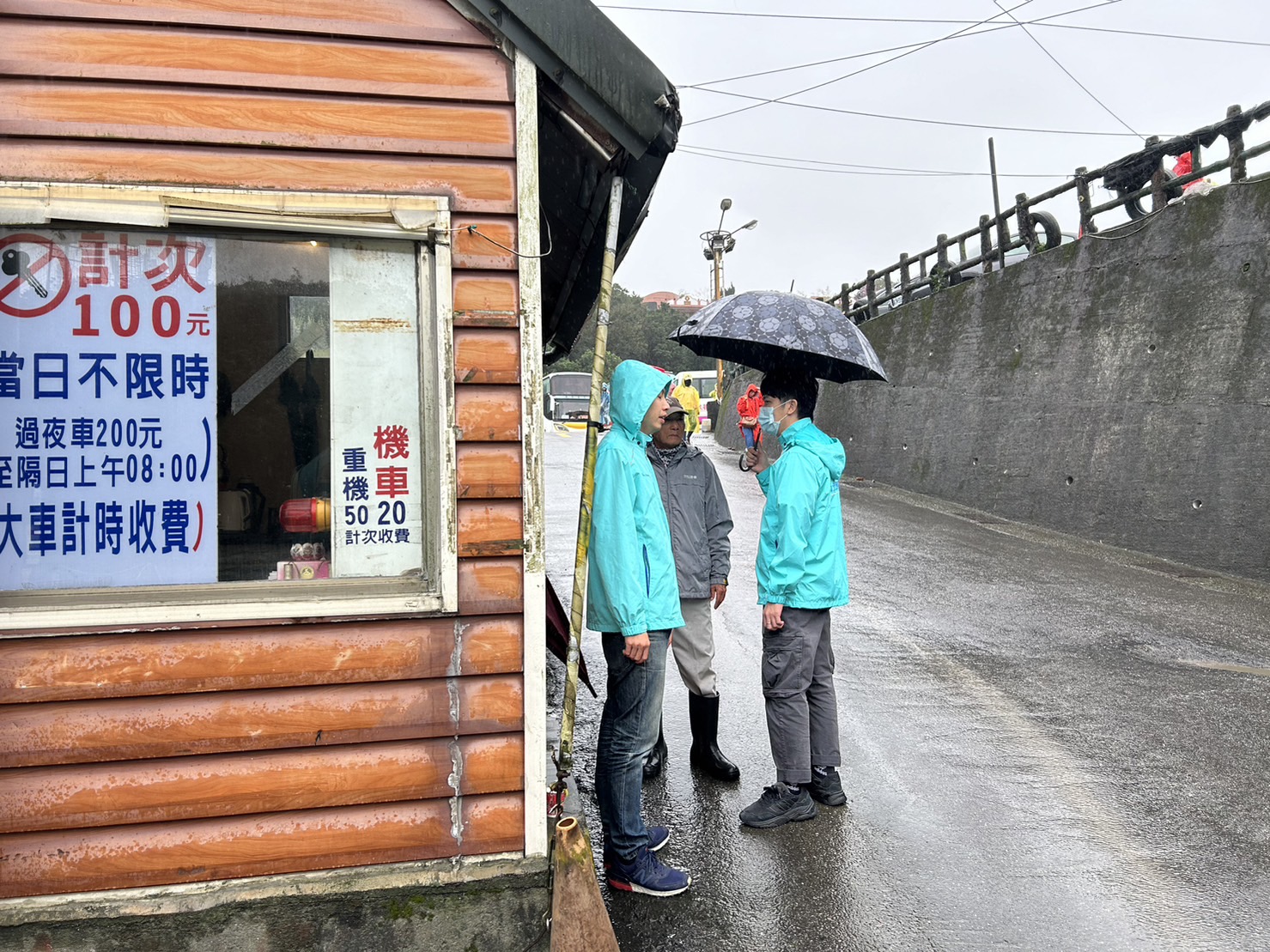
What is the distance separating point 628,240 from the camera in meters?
4.18

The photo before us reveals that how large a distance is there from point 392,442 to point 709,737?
2544 millimetres

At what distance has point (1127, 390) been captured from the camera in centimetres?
1226

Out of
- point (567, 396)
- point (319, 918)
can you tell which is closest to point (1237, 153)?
point (319, 918)

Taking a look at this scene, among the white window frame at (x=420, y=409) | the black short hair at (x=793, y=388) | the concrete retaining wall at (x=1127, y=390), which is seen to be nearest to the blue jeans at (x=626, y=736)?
the white window frame at (x=420, y=409)

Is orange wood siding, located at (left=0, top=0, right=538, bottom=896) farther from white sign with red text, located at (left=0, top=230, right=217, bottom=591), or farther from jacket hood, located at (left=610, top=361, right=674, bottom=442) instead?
jacket hood, located at (left=610, top=361, right=674, bottom=442)

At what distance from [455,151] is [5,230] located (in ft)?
4.45

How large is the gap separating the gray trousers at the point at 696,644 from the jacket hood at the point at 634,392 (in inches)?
47.8

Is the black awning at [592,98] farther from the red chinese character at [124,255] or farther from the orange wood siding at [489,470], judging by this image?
the red chinese character at [124,255]

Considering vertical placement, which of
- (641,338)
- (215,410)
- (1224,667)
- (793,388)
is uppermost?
(641,338)

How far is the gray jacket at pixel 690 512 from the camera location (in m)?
4.71

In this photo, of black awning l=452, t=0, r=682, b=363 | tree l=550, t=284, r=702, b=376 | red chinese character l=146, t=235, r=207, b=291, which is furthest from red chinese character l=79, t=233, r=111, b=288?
tree l=550, t=284, r=702, b=376

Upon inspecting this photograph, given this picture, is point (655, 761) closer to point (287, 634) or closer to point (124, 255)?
point (287, 634)

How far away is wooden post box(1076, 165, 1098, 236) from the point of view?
44.9ft

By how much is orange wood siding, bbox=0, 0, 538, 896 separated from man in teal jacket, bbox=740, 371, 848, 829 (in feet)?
5.22
